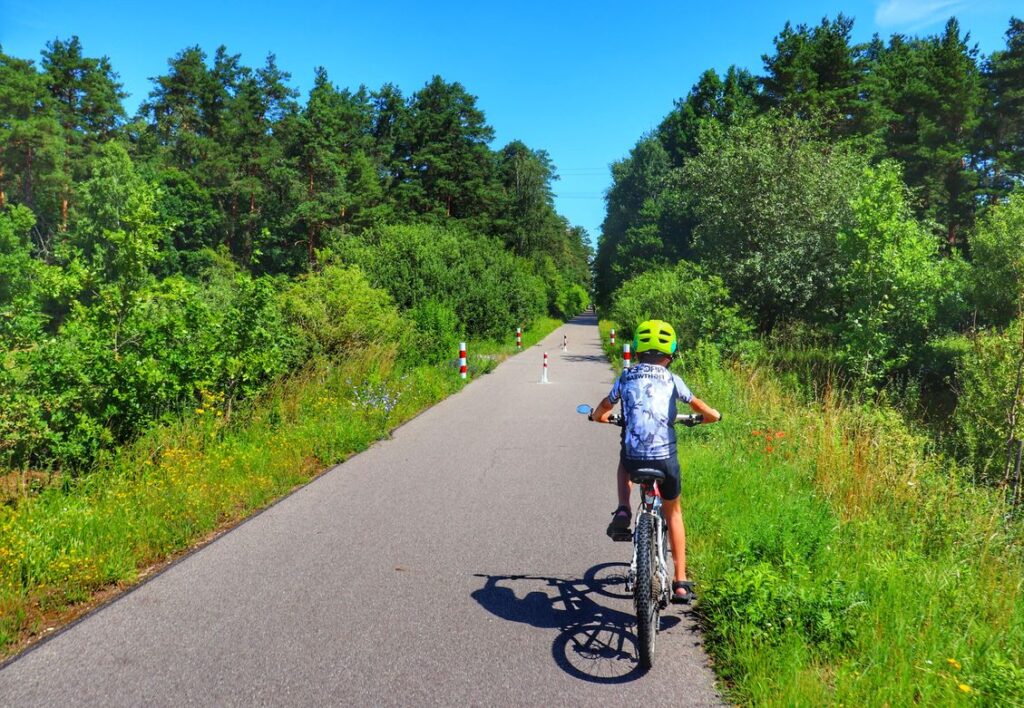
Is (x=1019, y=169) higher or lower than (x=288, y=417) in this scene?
higher

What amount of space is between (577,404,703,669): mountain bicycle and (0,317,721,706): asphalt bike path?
21 cm

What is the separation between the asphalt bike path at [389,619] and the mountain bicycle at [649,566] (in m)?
0.21

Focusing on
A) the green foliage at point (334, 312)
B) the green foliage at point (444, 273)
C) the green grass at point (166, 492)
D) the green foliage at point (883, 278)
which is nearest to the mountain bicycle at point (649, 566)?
the green grass at point (166, 492)

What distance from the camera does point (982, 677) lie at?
3.26 m

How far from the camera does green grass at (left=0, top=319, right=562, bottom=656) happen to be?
452 centimetres

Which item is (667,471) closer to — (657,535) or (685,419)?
(657,535)

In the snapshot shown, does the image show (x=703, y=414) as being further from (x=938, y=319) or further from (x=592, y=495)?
(x=938, y=319)

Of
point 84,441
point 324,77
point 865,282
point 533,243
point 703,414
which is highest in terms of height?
point 324,77

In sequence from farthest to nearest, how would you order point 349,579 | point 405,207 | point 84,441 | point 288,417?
1. point 405,207
2. point 288,417
3. point 84,441
4. point 349,579

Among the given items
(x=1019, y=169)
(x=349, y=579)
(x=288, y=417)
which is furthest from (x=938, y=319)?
(x=1019, y=169)

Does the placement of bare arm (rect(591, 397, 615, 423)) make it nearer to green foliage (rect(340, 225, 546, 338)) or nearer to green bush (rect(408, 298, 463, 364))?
green bush (rect(408, 298, 463, 364))

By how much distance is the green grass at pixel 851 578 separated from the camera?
3.34m

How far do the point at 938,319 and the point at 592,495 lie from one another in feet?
52.3

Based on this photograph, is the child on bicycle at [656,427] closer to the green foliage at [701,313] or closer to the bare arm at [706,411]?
the bare arm at [706,411]
